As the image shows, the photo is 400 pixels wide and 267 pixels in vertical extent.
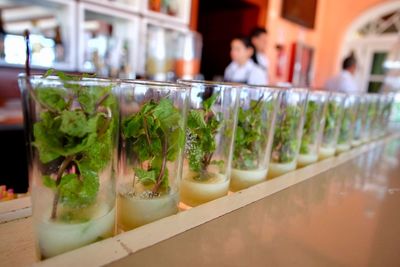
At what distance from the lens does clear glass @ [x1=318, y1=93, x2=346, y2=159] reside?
3.04ft

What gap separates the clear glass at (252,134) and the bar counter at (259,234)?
4 centimetres

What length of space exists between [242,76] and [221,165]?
2.13 metres

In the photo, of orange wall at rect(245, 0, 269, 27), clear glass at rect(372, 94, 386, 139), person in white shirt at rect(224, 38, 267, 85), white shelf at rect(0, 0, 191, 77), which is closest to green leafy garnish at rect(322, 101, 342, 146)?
clear glass at rect(372, 94, 386, 139)

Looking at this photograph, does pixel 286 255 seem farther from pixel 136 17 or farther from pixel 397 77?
pixel 397 77

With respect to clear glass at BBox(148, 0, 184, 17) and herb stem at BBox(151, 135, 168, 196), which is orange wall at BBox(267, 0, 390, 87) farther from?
herb stem at BBox(151, 135, 168, 196)

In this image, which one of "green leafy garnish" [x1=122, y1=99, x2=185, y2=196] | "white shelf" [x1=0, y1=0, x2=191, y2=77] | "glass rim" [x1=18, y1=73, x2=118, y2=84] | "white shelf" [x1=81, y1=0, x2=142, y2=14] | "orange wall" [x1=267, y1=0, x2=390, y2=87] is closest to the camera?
"glass rim" [x1=18, y1=73, x2=118, y2=84]

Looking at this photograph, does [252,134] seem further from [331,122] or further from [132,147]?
[331,122]

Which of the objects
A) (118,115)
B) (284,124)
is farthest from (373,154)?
(118,115)

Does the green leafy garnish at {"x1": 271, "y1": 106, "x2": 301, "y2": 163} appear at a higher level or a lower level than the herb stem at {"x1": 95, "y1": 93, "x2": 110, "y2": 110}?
lower

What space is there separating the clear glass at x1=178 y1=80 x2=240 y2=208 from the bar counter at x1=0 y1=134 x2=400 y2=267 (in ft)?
0.16

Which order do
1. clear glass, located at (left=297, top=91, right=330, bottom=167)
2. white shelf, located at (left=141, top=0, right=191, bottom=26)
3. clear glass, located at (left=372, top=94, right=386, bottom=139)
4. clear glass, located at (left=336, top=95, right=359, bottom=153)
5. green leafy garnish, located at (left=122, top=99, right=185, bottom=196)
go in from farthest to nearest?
white shelf, located at (left=141, top=0, right=191, bottom=26), clear glass, located at (left=372, top=94, right=386, bottom=139), clear glass, located at (left=336, top=95, right=359, bottom=153), clear glass, located at (left=297, top=91, right=330, bottom=167), green leafy garnish, located at (left=122, top=99, right=185, bottom=196)

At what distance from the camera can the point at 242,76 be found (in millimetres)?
2611

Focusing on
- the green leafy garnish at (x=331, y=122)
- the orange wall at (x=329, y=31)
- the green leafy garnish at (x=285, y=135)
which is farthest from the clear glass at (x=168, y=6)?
the orange wall at (x=329, y=31)

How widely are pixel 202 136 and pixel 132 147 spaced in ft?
0.44
